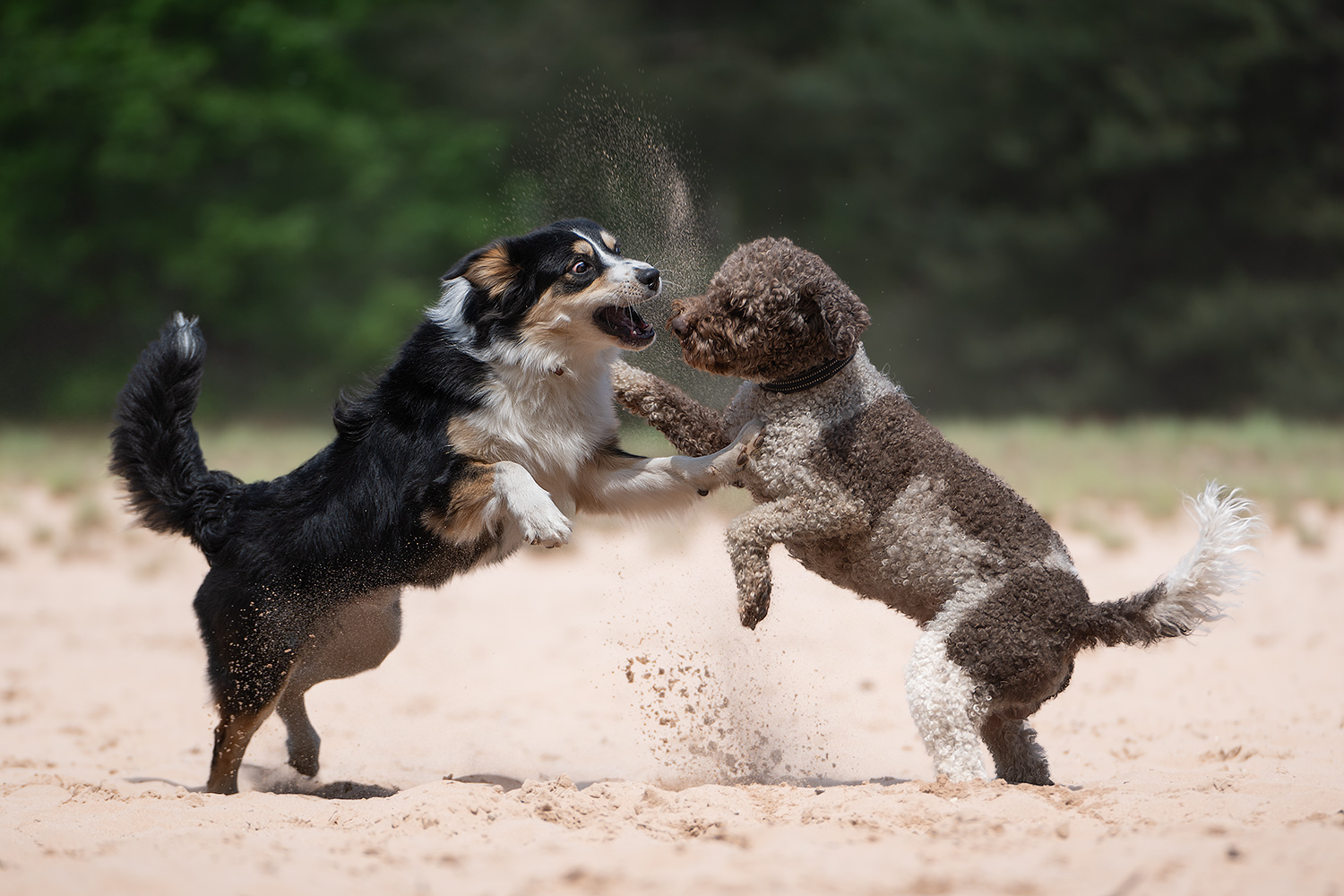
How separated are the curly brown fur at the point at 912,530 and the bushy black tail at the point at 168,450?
201cm

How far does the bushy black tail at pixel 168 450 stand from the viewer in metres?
4.62

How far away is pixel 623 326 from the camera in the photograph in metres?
4.37

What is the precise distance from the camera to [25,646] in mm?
7445

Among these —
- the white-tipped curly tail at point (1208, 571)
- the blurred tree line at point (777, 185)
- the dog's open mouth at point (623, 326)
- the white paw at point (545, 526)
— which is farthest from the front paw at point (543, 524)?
the blurred tree line at point (777, 185)

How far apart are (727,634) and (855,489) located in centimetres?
143

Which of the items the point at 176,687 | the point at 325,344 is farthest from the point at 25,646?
the point at 325,344

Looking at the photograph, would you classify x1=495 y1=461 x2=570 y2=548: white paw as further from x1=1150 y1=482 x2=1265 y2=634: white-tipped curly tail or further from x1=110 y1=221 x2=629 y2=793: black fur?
x1=1150 y1=482 x2=1265 y2=634: white-tipped curly tail

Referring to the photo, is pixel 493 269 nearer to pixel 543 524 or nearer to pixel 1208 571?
pixel 543 524

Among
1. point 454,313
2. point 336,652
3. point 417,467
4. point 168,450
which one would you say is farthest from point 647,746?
point 168,450

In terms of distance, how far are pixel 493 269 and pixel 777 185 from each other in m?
20.3

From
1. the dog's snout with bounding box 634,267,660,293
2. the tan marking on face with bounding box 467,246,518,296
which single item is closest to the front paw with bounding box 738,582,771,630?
the dog's snout with bounding box 634,267,660,293

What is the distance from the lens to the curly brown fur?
3672mm

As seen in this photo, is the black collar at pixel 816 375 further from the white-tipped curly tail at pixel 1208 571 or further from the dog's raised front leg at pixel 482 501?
the white-tipped curly tail at pixel 1208 571

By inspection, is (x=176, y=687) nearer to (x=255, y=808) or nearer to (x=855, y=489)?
(x=255, y=808)
